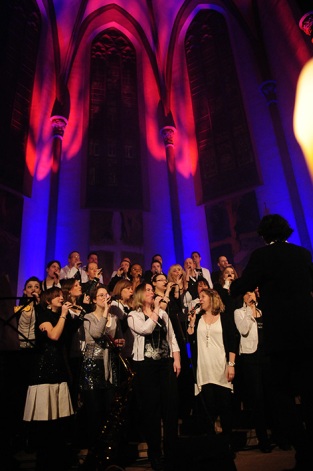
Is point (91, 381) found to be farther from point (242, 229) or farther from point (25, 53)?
point (25, 53)

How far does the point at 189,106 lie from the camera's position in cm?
1313

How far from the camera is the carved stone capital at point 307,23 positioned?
8.68 meters

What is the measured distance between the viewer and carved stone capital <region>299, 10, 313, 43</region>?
8.68m

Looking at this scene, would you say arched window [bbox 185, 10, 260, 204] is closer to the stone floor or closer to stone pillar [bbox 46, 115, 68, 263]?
stone pillar [bbox 46, 115, 68, 263]

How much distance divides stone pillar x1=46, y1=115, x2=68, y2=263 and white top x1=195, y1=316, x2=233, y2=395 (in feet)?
22.7

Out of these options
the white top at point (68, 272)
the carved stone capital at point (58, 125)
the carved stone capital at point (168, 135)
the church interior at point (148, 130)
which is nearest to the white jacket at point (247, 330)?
the white top at point (68, 272)

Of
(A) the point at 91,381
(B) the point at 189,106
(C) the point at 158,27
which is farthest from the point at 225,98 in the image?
(A) the point at 91,381

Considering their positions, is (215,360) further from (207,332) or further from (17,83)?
(17,83)

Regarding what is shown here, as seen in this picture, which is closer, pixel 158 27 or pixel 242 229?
pixel 242 229

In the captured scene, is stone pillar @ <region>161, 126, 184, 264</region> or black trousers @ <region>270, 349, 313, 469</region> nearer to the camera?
black trousers @ <region>270, 349, 313, 469</region>

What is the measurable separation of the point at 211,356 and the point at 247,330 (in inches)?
24.1

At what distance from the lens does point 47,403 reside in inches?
124

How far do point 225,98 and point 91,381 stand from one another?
35.5 ft

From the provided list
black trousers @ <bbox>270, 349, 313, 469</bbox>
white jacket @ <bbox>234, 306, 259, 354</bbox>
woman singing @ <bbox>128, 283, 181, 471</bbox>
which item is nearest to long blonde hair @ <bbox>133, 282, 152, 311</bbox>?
woman singing @ <bbox>128, 283, 181, 471</bbox>
